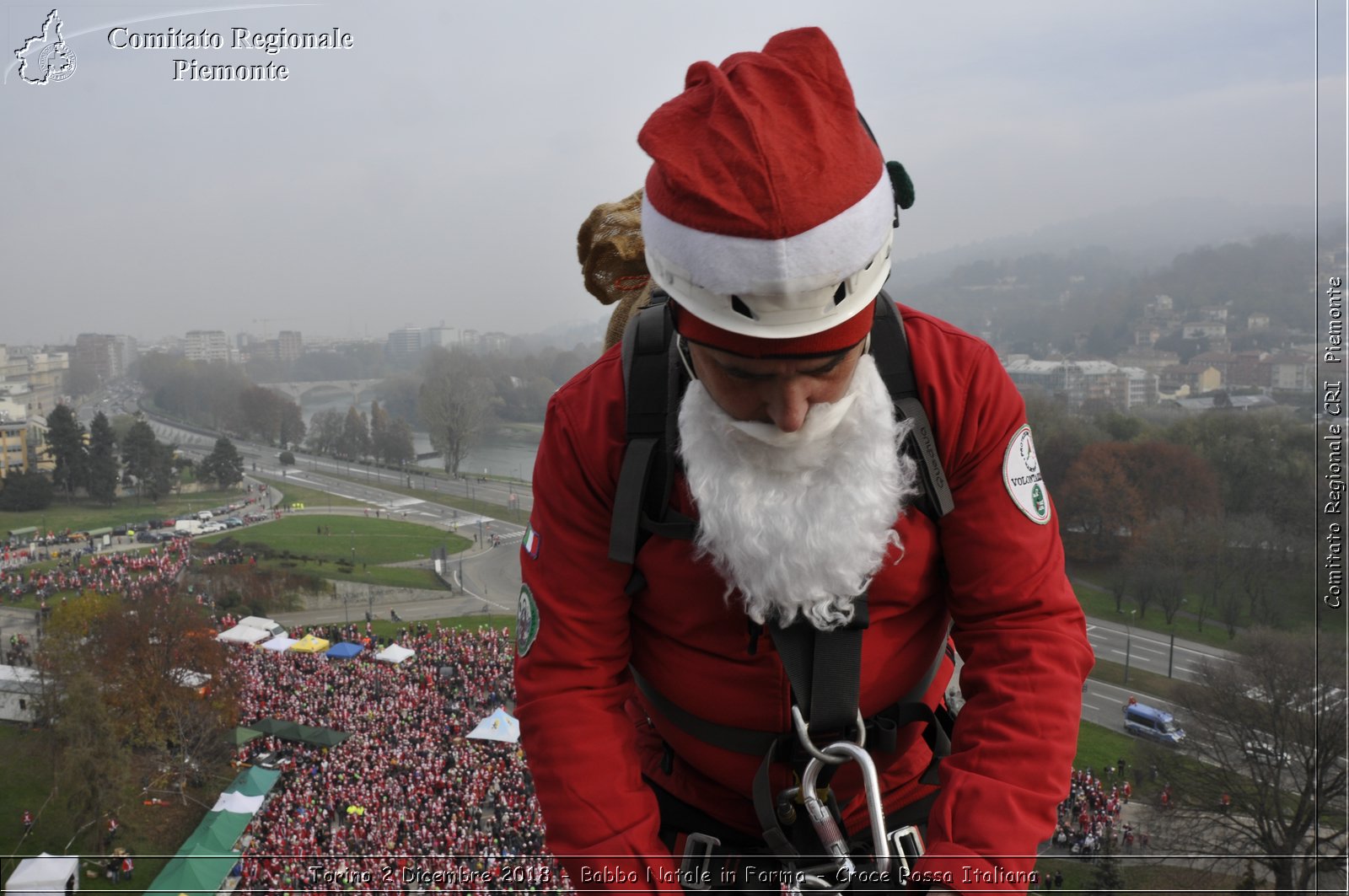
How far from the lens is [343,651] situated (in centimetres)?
2500

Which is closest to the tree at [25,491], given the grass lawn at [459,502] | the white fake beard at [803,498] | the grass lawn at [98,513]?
the grass lawn at [98,513]

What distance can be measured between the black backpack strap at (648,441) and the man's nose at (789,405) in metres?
0.22

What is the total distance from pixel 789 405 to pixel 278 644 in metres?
27.3

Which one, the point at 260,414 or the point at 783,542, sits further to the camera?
the point at 260,414

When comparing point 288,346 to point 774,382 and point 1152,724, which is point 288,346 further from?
point 774,382

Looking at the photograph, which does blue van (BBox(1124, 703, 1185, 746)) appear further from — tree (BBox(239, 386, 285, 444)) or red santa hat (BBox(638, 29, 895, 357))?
tree (BBox(239, 386, 285, 444))

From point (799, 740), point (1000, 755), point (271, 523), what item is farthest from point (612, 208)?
point (271, 523)

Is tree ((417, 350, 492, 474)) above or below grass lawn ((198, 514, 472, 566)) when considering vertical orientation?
above

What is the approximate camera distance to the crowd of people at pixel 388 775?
1312cm

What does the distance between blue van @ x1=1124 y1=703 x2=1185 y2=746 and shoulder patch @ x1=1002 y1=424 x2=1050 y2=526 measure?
2008 centimetres

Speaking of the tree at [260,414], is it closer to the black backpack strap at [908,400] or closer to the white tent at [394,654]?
the white tent at [394,654]

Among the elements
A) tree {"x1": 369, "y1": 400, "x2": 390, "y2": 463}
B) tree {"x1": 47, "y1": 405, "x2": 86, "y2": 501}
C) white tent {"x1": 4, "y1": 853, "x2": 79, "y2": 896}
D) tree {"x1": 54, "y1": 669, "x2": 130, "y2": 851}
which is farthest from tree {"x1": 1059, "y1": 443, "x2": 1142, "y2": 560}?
tree {"x1": 47, "y1": 405, "x2": 86, "y2": 501}

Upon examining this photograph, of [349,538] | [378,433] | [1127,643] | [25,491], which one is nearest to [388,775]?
[1127,643]

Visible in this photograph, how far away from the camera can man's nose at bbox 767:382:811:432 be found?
1.49m
